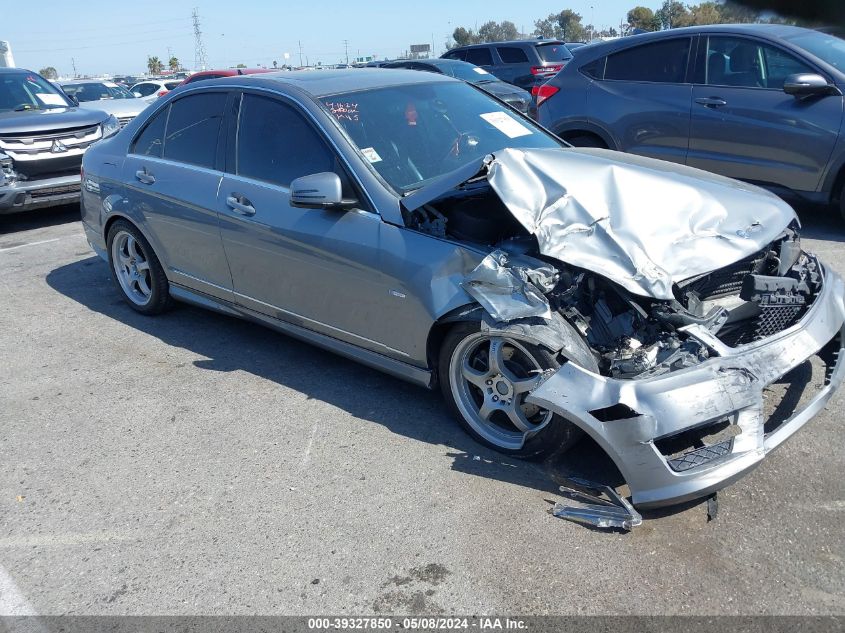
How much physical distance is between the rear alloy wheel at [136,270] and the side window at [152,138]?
1.81 ft

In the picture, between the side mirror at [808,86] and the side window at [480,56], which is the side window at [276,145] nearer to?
the side mirror at [808,86]

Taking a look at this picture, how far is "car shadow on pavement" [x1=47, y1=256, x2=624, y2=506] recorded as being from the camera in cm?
353

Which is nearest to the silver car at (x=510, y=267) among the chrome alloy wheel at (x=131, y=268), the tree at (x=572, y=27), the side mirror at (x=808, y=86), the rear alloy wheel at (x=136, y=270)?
the rear alloy wheel at (x=136, y=270)

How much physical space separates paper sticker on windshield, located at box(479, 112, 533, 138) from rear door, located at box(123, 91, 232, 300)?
1.71 meters

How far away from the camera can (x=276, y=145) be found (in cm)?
453

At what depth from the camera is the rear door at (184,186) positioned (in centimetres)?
487

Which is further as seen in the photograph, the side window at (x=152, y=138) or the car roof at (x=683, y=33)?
the car roof at (x=683, y=33)

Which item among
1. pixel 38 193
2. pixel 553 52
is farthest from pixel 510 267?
pixel 553 52

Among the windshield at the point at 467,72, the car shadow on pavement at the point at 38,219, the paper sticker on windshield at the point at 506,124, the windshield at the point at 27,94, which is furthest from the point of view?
the windshield at the point at 467,72

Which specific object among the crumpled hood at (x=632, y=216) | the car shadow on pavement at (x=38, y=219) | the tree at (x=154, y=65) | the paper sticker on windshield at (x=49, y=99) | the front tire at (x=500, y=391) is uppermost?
the crumpled hood at (x=632, y=216)

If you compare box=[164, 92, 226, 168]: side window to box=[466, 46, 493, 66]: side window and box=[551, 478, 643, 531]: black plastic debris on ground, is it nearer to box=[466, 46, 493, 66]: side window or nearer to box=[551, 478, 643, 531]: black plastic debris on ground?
box=[551, 478, 643, 531]: black plastic debris on ground

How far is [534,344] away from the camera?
329 cm

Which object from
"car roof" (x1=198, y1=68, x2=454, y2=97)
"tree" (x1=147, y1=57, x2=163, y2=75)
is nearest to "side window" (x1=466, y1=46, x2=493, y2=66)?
"car roof" (x1=198, y1=68, x2=454, y2=97)

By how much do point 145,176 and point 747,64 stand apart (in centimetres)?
528
